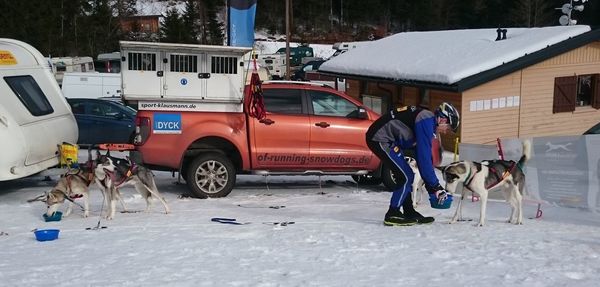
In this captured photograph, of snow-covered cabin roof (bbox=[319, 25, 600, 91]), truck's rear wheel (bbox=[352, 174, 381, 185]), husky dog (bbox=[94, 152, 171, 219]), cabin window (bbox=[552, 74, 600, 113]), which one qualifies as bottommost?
truck's rear wheel (bbox=[352, 174, 381, 185])

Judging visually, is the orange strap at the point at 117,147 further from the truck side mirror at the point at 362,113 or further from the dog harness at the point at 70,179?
the truck side mirror at the point at 362,113

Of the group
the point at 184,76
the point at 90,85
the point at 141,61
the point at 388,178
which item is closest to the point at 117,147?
the point at 141,61

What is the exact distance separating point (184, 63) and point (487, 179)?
4.68 metres

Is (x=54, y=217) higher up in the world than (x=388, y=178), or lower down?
lower down

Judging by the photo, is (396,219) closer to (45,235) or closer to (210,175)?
(210,175)

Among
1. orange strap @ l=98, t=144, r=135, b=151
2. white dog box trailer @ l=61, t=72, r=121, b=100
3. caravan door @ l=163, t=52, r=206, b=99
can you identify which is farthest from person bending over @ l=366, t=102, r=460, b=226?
white dog box trailer @ l=61, t=72, r=121, b=100

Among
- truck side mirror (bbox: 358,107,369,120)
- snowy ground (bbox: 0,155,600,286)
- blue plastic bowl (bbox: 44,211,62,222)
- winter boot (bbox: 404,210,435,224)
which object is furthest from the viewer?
truck side mirror (bbox: 358,107,369,120)

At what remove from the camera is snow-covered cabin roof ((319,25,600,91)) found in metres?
17.0

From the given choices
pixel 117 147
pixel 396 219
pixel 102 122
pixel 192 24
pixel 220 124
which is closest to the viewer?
pixel 396 219

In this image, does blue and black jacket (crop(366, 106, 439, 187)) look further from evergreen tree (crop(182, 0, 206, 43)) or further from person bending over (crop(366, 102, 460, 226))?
evergreen tree (crop(182, 0, 206, 43))

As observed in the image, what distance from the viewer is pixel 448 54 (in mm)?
18547

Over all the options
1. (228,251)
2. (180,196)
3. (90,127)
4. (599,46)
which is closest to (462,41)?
(599,46)

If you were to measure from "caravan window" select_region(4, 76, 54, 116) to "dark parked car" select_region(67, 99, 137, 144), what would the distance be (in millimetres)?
5834

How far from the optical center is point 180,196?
377 inches
